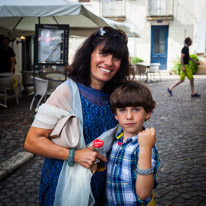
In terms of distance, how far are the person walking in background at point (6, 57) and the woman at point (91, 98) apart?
8614mm

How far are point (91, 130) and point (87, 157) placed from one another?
0.74ft

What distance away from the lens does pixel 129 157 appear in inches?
61.6

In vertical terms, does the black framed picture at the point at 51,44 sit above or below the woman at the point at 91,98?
above

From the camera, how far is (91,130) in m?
1.62

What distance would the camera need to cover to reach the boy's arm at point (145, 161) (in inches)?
54.9

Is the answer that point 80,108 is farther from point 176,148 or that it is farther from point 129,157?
point 176,148

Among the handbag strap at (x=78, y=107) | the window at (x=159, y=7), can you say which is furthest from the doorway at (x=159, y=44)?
the handbag strap at (x=78, y=107)

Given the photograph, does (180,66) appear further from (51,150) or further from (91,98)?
(51,150)

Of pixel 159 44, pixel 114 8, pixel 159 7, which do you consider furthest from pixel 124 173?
pixel 114 8

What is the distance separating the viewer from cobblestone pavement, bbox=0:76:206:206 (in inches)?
123

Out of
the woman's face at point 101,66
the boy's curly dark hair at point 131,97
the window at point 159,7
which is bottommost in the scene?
the boy's curly dark hair at point 131,97

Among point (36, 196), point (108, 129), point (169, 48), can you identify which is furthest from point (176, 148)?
point (169, 48)

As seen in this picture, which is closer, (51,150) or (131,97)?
(51,150)

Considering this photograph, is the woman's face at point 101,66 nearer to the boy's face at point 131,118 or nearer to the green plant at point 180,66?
the boy's face at point 131,118
